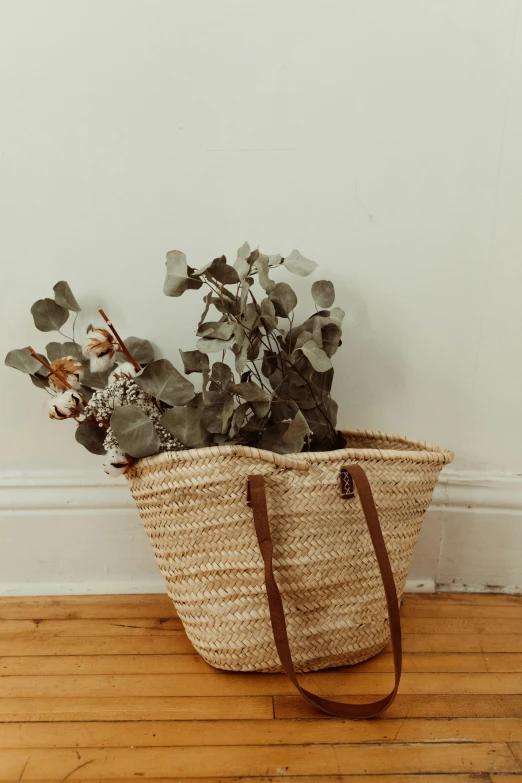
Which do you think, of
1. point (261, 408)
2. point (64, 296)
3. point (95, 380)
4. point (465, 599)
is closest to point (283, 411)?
point (261, 408)

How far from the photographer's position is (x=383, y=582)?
722 millimetres

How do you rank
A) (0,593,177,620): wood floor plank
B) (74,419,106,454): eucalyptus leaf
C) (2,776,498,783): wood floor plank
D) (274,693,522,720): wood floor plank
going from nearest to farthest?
1. (2,776,498,783): wood floor plank
2. (274,693,522,720): wood floor plank
3. (74,419,106,454): eucalyptus leaf
4. (0,593,177,620): wood floor plank

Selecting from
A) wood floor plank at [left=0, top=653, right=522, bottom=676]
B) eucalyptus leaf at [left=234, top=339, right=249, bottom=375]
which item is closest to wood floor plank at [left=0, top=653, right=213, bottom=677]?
wood floor plank at [left=0, top=653, right=522, bottom=676]

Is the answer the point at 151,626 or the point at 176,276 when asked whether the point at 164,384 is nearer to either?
the point at 176,276

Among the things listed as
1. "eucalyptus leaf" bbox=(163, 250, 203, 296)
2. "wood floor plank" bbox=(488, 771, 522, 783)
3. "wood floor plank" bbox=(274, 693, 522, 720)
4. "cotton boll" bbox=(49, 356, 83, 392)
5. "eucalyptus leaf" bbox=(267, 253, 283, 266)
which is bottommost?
"wood floor plank" bbox=(274, 693, 522, 720)

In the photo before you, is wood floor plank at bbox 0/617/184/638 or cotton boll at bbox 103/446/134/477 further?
wood floor plank at bbox 0/617/184/638

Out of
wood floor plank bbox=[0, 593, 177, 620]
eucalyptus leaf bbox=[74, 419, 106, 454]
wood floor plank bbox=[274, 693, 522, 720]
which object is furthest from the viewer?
wood floor plank bbox=[0, 593, 177, 620]

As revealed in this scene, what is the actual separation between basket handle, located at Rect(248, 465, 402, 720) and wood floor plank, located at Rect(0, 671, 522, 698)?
0.08 m

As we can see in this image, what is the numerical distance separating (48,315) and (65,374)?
125 mm

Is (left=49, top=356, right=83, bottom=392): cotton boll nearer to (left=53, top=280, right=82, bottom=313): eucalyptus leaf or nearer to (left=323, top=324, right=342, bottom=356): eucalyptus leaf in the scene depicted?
(left=53, top=280, right=82, bottom=313): eucalyptus leaf

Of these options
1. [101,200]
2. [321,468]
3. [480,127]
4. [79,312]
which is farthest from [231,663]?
[480,127]

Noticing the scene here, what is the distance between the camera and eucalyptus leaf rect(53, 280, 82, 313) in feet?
3.01

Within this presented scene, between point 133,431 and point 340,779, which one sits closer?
point 340,779

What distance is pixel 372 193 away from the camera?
0.97 metres
